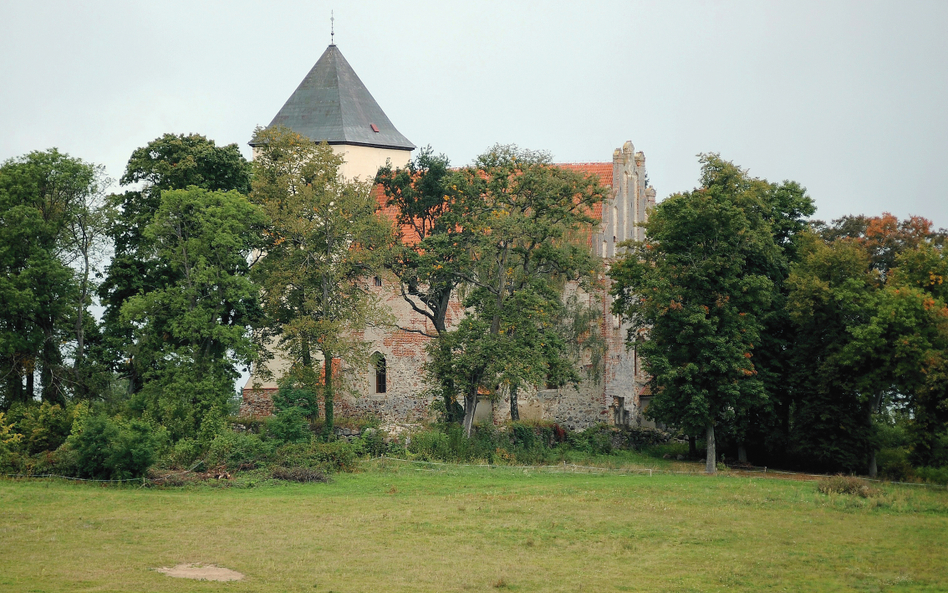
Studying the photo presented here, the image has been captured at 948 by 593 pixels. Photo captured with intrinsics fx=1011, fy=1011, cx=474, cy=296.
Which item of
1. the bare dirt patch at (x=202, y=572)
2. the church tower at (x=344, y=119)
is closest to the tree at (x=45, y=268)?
the church tower at (x=344, y=119)

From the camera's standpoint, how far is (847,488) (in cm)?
2700

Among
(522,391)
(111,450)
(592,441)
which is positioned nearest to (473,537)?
(111,450)

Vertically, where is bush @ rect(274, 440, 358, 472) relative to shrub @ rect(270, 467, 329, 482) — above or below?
above

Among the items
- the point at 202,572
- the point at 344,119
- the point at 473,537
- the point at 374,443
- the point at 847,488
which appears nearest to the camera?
the point at 202,572

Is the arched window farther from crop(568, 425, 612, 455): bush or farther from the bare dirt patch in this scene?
the bare dirt patch

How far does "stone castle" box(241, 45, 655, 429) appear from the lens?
4294 centimetres

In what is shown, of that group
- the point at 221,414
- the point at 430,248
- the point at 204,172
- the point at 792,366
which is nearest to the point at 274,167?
the point at 204,172

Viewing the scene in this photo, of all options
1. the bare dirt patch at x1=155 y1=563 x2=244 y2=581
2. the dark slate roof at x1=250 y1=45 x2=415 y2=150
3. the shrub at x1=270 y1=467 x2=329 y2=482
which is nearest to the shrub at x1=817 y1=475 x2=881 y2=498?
the shrub at x1=270 y1=467 x2=329 y2=482

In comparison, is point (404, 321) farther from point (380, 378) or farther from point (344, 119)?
point (344, 119)

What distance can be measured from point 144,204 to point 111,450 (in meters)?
13.3

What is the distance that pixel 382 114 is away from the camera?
49688 mm

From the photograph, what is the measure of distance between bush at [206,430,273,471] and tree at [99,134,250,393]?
7715mm

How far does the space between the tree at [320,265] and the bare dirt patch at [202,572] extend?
1596 centimetres

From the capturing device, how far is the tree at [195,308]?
31.7 metres
